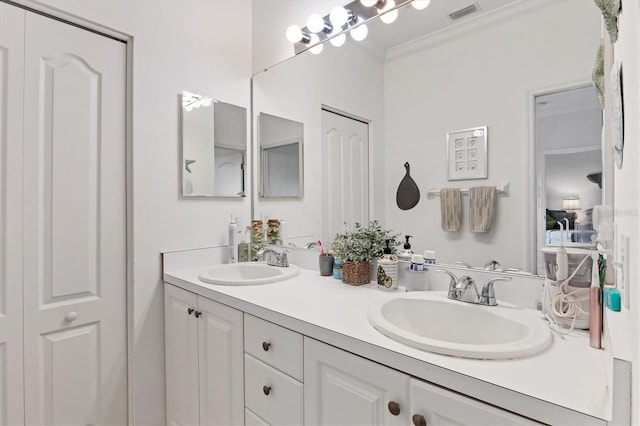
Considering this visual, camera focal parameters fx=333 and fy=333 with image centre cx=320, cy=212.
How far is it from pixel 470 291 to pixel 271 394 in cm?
73

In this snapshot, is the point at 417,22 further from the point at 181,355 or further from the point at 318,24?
the point at 181,355

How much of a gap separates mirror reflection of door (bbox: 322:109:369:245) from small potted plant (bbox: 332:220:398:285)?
104mm

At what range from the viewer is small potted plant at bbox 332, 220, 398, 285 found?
139 centimetres

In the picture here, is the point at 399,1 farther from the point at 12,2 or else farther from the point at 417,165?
the point at 12,2

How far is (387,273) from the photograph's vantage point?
130cm

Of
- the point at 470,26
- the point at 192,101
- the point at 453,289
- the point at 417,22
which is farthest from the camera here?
the point at 192,101

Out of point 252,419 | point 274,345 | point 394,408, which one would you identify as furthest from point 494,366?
point 252,419

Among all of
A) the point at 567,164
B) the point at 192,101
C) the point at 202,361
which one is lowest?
the point at 202,361

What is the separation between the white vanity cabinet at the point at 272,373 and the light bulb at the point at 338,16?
4.62ft

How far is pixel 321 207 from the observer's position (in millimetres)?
1737

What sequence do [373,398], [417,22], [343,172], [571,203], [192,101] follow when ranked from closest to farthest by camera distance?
[373,398] → [571,203] → [417,22] → [343,172] → [192,101]

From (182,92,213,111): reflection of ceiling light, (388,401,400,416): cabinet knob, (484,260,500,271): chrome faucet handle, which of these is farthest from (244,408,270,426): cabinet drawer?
(182,92,213,111): reflection of ceiling light

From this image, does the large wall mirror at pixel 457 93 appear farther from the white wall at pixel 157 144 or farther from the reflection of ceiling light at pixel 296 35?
the white wall at pixel 157 144

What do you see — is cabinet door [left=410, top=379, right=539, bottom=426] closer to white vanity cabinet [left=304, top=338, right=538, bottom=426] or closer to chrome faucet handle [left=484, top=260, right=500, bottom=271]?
white vanity cabinet [left=304, top=338, right=538, bottom=426]
